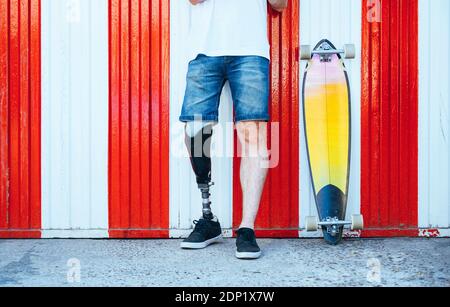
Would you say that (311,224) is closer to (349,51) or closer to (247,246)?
(247,246)

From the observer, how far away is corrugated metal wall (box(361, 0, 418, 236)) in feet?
11.5

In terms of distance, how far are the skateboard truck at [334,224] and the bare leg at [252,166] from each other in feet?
1.04

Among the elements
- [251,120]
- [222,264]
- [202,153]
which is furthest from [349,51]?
[222,264]

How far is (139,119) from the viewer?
3525 millimetres

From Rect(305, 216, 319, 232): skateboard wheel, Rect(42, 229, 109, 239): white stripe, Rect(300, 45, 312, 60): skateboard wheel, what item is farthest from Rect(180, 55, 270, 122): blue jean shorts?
Rect(42, 229, 109, 239): white stripe

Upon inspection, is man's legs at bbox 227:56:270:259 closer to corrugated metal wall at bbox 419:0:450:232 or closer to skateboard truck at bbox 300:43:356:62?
skateboard truck at bbox 300:43:356:62

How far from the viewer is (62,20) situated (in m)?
3.51

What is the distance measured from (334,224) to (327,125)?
53cm

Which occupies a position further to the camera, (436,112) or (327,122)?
(436,112)

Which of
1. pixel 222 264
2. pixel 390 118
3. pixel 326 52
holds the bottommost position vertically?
pixel 222 264

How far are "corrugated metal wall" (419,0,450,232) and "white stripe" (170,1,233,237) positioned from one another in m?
1.05

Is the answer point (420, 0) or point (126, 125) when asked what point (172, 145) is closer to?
point (126, 125)
